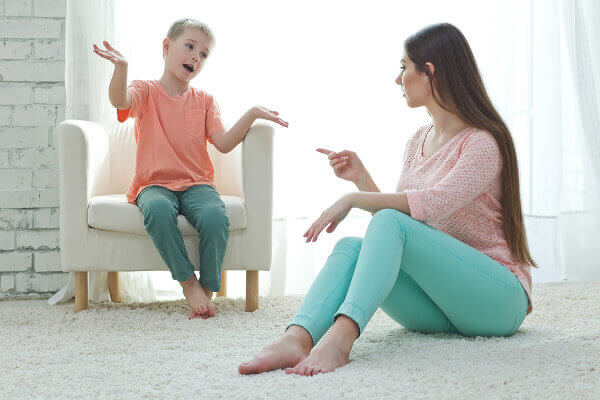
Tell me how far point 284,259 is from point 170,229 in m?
0.70

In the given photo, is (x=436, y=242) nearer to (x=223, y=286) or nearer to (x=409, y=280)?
(x=409, y=280)

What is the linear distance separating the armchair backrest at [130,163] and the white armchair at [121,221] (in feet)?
0.62

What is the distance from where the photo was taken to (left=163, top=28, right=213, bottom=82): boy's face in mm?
2262

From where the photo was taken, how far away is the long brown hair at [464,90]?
150cm

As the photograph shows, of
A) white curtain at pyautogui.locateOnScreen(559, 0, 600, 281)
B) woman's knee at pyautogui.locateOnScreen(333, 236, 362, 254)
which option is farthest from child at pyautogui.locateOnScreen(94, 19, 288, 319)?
white curtain at pyautogui.locateOnScreen(559, 0, 600, 281)

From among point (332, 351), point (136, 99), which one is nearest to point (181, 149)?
point (136, 99)

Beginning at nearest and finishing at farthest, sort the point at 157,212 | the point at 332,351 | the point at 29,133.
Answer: the point at 332,351 < the point at 157,212 < the point at 29,133

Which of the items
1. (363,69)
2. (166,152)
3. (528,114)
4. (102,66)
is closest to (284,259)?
(166,152)

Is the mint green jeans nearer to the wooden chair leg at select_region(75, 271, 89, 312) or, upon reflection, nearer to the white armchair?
the white armchair

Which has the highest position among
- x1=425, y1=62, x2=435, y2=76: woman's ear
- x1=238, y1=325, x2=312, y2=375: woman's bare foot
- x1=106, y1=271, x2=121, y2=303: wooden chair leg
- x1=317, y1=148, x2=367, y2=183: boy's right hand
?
x1=425, y1=62, x2=435, y2=76: woman's ear

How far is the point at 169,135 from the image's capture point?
227 cm

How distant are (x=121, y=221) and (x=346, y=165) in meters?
0.79

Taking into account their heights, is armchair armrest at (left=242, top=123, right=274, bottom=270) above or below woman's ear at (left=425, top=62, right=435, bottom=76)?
below

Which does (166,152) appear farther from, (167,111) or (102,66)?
(102,66)
